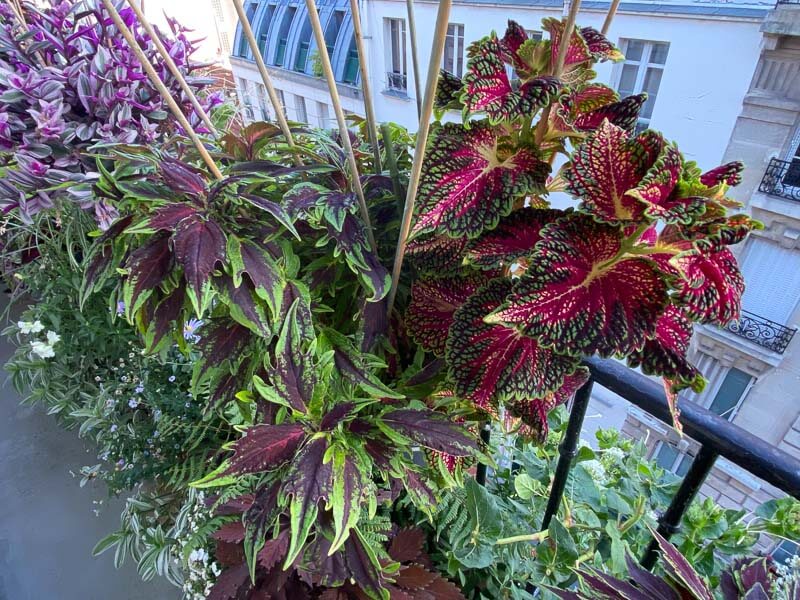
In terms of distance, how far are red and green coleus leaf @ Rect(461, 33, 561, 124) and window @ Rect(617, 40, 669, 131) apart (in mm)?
3586

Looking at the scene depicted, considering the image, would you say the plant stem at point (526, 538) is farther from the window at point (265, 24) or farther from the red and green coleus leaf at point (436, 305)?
the window at point (265, 24)

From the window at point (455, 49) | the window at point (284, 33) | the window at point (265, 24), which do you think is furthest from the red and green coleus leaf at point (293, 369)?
the window at point (265, 24)

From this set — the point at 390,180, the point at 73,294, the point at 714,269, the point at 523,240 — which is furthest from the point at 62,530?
the point at 714,269

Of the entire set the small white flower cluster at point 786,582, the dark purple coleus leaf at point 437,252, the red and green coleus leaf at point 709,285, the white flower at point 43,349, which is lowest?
the white flower at point 43,349

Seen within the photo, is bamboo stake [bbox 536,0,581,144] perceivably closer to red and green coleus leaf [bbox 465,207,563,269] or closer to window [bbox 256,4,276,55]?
red and green coleus leaf [bbox 465,207,563,269]

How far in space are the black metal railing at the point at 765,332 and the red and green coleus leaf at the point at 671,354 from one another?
3.98 m

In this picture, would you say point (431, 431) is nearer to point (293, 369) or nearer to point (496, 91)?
point (293, 369)

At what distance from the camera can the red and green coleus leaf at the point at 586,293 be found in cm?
37

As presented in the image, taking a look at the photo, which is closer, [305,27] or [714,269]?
[714,269]

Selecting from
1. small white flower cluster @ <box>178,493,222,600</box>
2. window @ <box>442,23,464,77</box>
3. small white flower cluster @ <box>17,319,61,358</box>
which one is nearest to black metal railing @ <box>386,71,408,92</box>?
window @ <box>442,23,464,77</box>

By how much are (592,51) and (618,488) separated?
28.7 inches

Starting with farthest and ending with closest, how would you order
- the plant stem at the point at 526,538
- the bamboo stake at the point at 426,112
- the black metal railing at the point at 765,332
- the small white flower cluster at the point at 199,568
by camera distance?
the black metal railing at the point at 765,332 < the small white flower cluster at the point at 199,568 < the plant stem at the point at 526,538 < the bamboo stake at the point at 426,112

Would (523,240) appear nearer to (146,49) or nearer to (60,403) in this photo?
(146,49)

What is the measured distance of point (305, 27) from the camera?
221 inches
